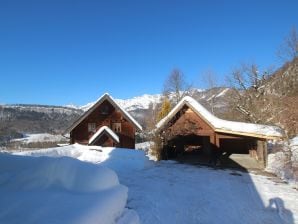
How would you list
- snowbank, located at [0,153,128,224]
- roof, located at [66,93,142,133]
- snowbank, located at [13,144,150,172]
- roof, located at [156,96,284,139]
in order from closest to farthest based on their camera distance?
1. snowbank, located at [0,153,128,224]
2. snowbank, located at [13,144,150,172]
3. roof, located at [156,96,284,139]
4. roof, located at [66,93,142,133]

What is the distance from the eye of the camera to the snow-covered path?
9.60m

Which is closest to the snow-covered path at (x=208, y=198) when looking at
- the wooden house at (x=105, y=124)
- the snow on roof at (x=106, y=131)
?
the snow on roof at (x=106, y=131)

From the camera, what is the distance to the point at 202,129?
22.5 metres

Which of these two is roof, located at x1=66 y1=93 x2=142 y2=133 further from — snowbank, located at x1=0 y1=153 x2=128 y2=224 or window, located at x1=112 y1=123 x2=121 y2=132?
snowbank, located at x1=0 y1=153 x2=128 y2=224

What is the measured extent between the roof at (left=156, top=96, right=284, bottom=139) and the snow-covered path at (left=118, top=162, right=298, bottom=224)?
110 inches

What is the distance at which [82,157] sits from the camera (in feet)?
58.6

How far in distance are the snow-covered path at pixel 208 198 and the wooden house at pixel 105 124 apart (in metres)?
12.1

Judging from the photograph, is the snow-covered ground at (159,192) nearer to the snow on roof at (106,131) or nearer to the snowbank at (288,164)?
the snowbank at (288,164)

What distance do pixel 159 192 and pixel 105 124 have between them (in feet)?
60.6

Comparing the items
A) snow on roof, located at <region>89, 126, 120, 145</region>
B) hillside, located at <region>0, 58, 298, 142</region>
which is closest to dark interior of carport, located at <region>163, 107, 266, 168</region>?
hillside, located at <region>0, 58, 298, 142</region>

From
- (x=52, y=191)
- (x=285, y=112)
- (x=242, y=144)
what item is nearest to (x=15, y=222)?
(x=52, y=191)

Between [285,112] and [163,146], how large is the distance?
8603 mm

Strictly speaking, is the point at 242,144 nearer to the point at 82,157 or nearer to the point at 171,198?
the point at 82,157

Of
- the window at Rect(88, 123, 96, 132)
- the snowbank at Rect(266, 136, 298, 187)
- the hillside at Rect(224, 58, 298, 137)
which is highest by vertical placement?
the hillside at Rect(224, 58, 298, 137)
